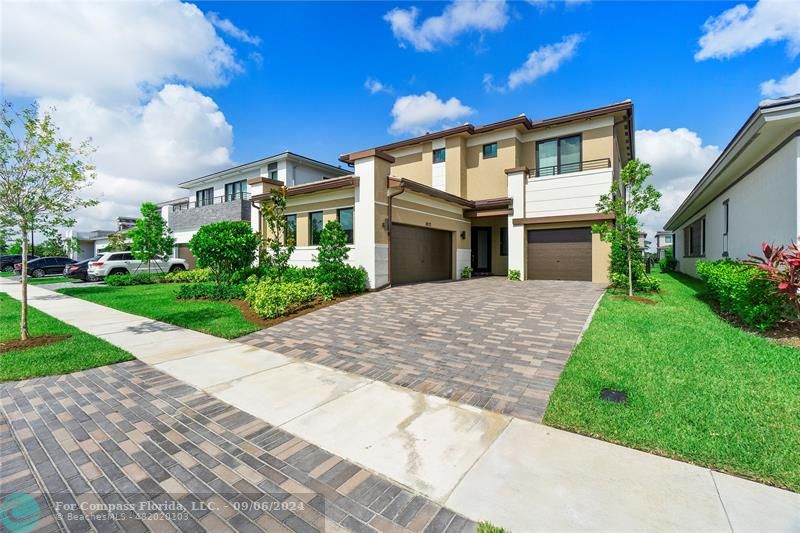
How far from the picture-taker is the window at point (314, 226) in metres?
14.5

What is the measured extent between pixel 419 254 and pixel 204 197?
77.9 feet

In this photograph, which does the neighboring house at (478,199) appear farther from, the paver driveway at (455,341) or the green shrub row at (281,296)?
the paver driveway at (455,341)

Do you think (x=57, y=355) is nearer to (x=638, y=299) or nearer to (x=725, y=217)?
(x=638, y=299)

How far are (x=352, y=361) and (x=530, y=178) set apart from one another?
13.8 metres

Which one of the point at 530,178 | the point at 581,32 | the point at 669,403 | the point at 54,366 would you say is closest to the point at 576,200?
the point at 530,178

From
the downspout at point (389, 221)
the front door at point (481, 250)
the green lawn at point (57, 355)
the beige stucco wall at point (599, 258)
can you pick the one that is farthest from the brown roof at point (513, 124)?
the green lawn at point (57, 355)

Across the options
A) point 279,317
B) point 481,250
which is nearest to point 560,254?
point 481,250

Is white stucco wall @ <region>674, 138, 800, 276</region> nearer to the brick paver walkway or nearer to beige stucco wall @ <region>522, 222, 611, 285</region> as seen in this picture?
beige stucco wall @ <region>522, 222, 611, 285</region>

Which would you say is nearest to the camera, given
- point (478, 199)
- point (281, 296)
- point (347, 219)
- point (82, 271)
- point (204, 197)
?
point (281, 296)

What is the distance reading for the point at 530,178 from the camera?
52.0 ft

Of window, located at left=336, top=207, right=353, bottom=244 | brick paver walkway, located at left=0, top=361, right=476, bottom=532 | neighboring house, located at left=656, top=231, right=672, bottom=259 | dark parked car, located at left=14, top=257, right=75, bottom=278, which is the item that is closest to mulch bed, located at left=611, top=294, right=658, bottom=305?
window, located at left=336, top=207, right=353, bottom=244

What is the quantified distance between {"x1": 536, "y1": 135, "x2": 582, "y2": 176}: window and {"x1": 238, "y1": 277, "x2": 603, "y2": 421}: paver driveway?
8032 mm

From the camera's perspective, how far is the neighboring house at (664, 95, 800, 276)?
6.53m

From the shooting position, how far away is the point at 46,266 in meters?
27.2
